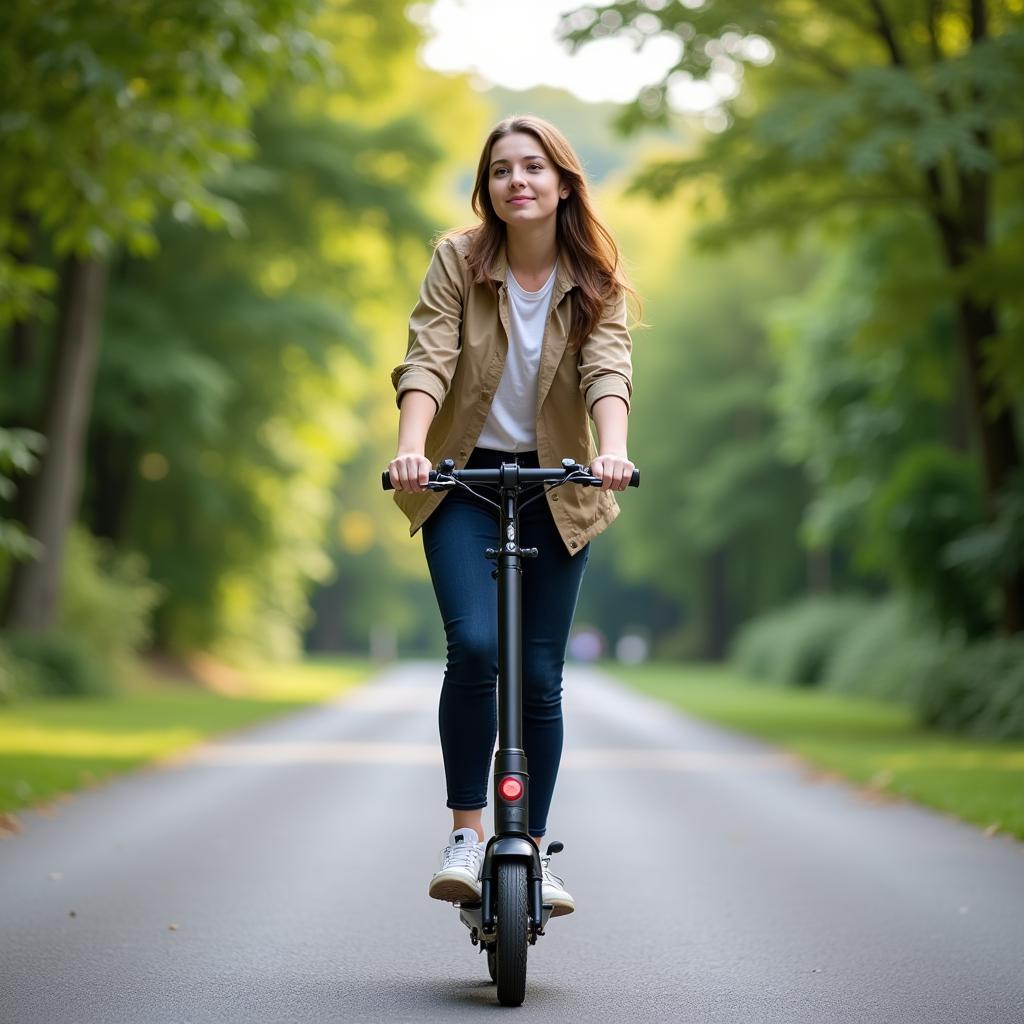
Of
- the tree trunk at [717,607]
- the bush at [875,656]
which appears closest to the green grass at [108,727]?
the bush at [875,656]

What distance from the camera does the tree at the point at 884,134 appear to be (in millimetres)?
13109

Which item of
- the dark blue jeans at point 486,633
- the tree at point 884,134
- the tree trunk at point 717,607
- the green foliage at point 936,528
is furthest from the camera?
the tree trunk at point 717,607

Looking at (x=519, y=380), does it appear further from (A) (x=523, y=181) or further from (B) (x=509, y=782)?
(B) (x=509, y=782)

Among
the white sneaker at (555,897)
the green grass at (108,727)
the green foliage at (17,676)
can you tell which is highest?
the green foliage at (17,676)

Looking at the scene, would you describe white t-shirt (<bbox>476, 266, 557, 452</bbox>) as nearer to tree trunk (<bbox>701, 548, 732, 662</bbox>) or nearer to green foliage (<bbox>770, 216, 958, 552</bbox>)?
green foliage (<bbox>770, 216, 958, 552</bbox>)

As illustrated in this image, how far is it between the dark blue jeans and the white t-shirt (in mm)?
52

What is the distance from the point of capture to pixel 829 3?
612 inches

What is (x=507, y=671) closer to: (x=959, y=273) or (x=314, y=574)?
(x=959, y=273)

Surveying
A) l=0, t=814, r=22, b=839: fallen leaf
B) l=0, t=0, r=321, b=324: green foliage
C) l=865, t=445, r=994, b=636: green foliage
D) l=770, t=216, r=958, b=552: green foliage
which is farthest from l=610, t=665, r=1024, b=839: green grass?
l=0, t=0, r=321, b=324: green foliage

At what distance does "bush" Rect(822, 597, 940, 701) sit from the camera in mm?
25219

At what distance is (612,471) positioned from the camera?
13.4 ft

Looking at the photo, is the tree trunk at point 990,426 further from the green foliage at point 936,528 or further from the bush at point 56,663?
the bush at point 56,663

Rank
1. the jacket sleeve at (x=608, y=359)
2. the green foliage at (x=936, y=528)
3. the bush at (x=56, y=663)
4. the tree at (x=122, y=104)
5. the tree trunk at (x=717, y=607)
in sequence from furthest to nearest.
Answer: the tree trunk at (x=717, y=607) < the bush at (x=56, y=663) < the green foliage at (x=936, y=528) < the tree at (x=122, y=104) < the jacket sleeve at (x=608, y=359)

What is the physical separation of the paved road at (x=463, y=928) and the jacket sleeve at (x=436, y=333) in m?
1.65
